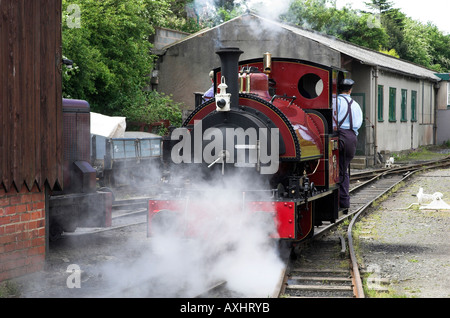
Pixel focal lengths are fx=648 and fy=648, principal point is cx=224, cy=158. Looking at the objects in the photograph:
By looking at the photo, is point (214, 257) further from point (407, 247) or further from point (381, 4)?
point (381, 4)

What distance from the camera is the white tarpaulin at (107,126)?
50.8 feet

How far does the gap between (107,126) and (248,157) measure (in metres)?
9.20

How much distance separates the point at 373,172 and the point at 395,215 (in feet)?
28.7

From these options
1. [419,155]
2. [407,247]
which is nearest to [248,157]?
[407,247]

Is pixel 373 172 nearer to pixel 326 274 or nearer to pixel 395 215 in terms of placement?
pixel 395 215

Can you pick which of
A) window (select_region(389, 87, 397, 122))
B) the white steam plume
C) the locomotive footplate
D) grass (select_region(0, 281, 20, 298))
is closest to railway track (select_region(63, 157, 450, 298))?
the white steam plume

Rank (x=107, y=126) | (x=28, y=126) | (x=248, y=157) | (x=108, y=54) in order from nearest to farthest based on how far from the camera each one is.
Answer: (x=28, y=126), (x=248, y=157), (x=107, y=126), (x=108, y=54)

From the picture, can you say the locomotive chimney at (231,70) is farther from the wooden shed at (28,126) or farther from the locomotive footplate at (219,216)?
the wooden shed at (28,126)

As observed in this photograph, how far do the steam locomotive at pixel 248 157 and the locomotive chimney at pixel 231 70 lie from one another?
0.04ft

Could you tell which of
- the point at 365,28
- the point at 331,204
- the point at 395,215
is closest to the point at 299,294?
the point at 331,204

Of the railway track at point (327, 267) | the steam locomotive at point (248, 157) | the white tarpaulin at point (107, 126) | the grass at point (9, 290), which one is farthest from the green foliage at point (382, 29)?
the grass at point (9, 290)

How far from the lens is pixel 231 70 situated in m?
7.22

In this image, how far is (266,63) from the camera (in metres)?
8.24

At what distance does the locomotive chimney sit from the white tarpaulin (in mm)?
8595
